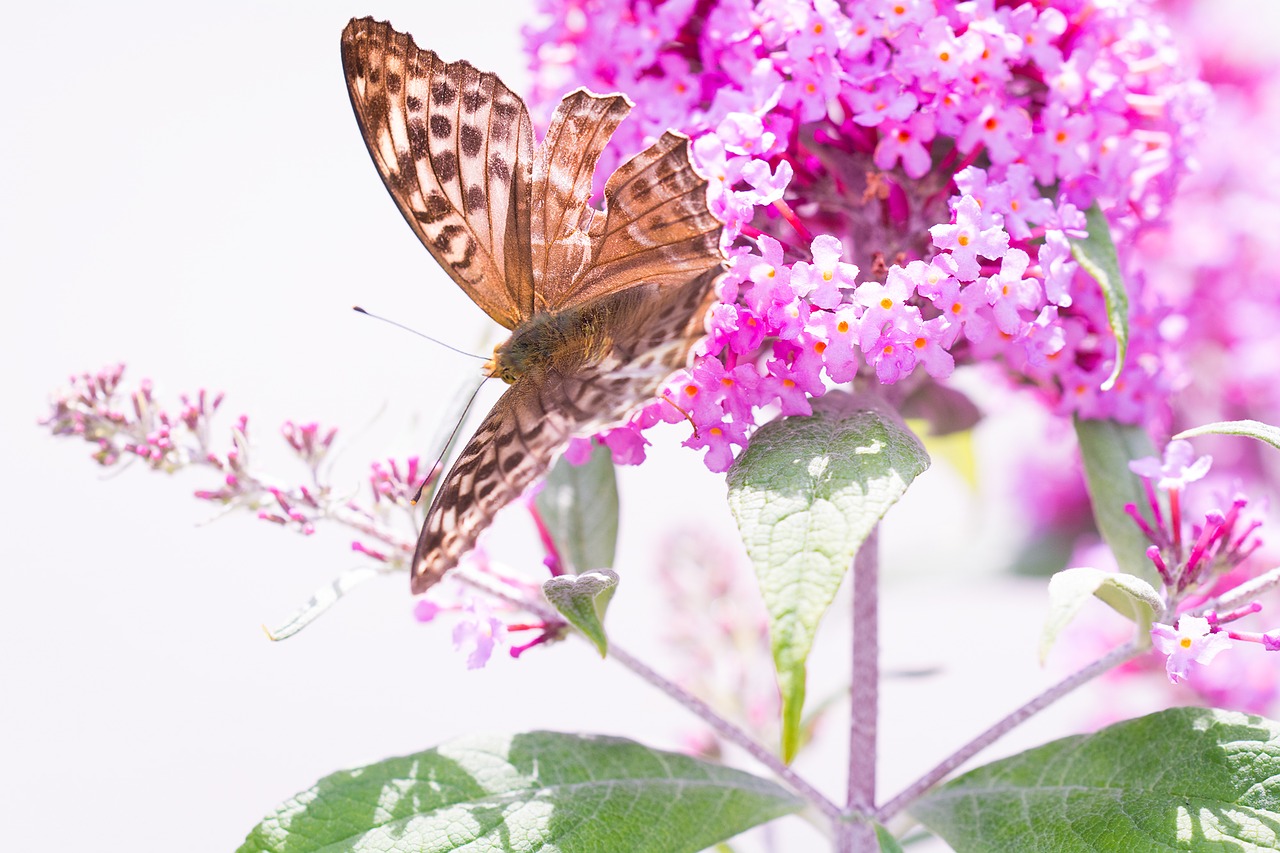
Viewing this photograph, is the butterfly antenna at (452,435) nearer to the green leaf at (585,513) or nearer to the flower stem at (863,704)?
the green leaf at (585,513)

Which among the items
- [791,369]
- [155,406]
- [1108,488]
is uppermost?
[155,406]

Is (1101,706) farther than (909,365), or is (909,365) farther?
(1101,706)

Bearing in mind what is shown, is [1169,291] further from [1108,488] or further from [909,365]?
[909,365]

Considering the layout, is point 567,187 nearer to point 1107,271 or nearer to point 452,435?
point 452,435

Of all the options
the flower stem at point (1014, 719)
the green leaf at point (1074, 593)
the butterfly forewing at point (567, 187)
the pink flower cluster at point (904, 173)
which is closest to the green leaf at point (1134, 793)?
the flower stem at point (1014, 719)

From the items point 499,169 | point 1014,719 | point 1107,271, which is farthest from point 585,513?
point 1107,271

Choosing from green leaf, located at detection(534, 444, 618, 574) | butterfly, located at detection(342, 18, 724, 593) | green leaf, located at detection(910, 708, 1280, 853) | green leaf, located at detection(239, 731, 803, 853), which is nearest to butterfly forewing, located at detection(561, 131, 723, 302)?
butterfly, located at detection(342, 18, 724, 593)

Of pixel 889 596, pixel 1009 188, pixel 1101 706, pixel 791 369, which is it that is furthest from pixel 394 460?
pixel 1101 706
